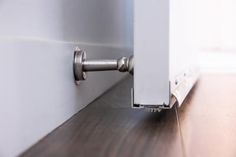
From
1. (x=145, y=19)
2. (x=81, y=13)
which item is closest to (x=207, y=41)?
(x=81, y=13)

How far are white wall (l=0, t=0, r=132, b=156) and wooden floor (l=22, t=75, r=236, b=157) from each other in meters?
0.03

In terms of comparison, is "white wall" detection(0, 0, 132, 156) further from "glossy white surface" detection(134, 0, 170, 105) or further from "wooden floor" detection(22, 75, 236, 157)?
"glossy white surface" detection(134, 0, 170, 105)

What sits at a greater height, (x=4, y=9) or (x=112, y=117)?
(x=4, y=9)

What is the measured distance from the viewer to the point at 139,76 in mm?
639

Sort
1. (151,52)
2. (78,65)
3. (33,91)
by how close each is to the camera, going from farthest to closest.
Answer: (78,65)
(151,52)
(33,91)

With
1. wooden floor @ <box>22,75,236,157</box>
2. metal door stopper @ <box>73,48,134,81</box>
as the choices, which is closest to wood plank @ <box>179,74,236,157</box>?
wooden floor @ <box>22,75,236,157</box>

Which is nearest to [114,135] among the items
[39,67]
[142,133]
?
[142,133]

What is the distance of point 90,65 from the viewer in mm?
760

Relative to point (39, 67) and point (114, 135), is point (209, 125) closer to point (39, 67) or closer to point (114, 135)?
point (114, 135)

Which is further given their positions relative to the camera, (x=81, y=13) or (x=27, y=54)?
(x=81, y=13)

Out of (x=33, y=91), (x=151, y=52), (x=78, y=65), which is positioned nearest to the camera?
(x=33, y=91)

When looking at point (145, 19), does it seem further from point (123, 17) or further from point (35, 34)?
point (123, 17)

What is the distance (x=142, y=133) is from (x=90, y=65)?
23 centimetres

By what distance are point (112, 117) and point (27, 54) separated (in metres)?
0.26
